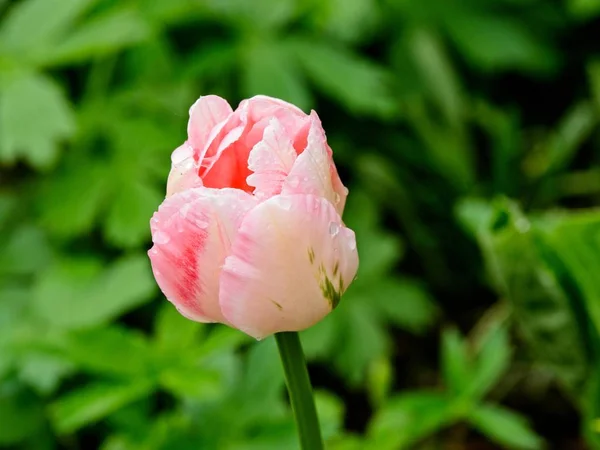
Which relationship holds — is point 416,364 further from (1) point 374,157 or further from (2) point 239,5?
(2) point 239,5

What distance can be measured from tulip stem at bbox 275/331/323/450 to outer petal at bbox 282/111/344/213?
9 centimetres

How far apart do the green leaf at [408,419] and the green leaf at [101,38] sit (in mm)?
682

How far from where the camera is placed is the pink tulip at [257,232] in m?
0.44

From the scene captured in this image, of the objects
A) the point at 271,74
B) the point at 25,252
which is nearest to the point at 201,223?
the point at 25,252

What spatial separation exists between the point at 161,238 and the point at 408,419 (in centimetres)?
68

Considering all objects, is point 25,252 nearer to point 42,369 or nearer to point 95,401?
point 42,369

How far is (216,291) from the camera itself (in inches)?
18.1

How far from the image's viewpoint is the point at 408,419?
3.48 feet

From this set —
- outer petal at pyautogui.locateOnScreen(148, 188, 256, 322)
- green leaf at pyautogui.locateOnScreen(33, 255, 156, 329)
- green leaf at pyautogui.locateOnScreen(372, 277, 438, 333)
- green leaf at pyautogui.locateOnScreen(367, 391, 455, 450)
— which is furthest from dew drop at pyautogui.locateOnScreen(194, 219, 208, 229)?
green leaf at pyautogui.locateOnScreen(372, 277, 438, 333)

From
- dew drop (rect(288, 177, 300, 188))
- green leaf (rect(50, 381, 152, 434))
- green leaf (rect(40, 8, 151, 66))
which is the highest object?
dew drop (rect(288, 177, 300, 188))

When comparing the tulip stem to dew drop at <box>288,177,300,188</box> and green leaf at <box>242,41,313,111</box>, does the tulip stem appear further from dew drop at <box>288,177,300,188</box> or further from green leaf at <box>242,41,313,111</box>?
green leaf at <box>242,41,313,111</box>

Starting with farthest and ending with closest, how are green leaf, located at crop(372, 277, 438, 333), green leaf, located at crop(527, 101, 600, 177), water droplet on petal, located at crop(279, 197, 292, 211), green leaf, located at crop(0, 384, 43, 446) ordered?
green leaf, located at crop(527, 101, 600, 177) → green leaf, located at crop(372, 277, 438, 333) → green leaf, located at crop(0, 384, 43, 446) → water droplet on petal, located at crop(279, 197, 292, 211)

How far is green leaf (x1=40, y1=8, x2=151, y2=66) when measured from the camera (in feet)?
4.30

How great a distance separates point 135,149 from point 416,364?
0.66m
